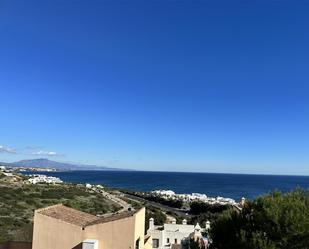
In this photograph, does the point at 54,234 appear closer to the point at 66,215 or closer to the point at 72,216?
the point at 66,215

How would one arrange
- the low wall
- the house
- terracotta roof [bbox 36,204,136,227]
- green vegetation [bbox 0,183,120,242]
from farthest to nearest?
green vegetation [bbox 0,183,120,242] → the low wall → terracotta roof [bbox 36,204,136,227] → the house

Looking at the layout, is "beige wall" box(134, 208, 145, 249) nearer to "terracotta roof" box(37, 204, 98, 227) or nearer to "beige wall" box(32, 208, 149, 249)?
"beige wall" box(32, 208, 149, 249)

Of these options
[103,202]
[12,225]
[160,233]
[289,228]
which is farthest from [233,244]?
[103,202]

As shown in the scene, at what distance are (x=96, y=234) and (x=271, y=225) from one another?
20.2 ft

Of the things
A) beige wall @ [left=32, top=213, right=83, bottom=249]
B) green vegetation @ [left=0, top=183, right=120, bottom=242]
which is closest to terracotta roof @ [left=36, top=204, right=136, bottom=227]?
beige wall @ [left=32, top=213, right=83, bottom=249]

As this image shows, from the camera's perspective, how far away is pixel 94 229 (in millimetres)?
14461

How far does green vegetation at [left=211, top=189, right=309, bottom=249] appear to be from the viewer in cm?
1445

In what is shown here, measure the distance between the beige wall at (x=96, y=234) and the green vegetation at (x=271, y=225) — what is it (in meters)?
3.93

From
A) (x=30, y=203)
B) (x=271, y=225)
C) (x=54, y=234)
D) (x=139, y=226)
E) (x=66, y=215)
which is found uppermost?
(x=66, y=215)

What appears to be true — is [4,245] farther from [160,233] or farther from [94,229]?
[160,233]

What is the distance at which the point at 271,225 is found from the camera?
15.0 metres

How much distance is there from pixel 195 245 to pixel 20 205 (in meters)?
42.8

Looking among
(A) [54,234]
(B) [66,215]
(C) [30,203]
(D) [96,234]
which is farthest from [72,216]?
(C) [30,203]

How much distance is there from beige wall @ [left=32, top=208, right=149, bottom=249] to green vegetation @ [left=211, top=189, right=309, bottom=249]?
3.93m
